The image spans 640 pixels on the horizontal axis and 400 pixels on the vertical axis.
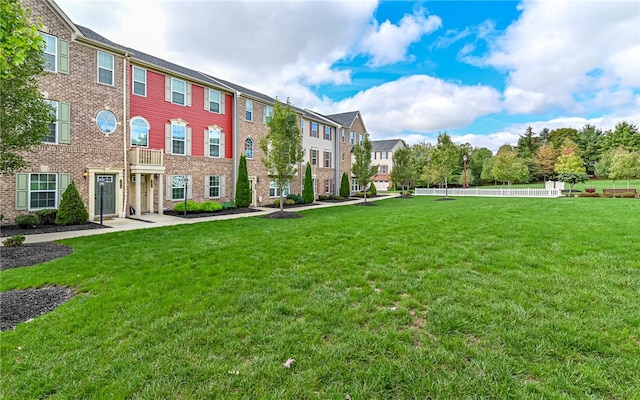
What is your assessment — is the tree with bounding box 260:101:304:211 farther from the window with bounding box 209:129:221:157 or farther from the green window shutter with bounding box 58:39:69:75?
the green window shutter with bounding box 58:39:69:75

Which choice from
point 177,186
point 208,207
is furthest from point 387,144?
point 177,186

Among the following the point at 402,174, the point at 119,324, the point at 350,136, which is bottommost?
the point at 119,324

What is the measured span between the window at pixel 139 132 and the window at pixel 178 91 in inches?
85.7

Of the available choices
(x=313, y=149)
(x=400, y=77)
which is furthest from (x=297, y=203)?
(x=400, y=77)

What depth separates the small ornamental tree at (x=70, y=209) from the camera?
1094 centimetres

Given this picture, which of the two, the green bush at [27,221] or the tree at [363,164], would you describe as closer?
the green bush at [27,221]

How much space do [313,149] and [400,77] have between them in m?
9.25

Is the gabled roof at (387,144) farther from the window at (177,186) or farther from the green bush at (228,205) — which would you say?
the window at (177,186)

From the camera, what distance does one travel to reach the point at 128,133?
14.1m

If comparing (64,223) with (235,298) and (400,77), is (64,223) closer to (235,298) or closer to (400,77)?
(235,298)

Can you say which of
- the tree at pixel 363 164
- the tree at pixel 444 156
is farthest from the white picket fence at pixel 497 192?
the tree at pixel 363 164

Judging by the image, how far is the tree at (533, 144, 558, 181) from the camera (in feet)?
147

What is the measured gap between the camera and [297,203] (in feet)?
71.4

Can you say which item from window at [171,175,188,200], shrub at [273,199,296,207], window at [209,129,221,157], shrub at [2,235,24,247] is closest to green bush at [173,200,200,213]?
window at [171,175,188,200]
